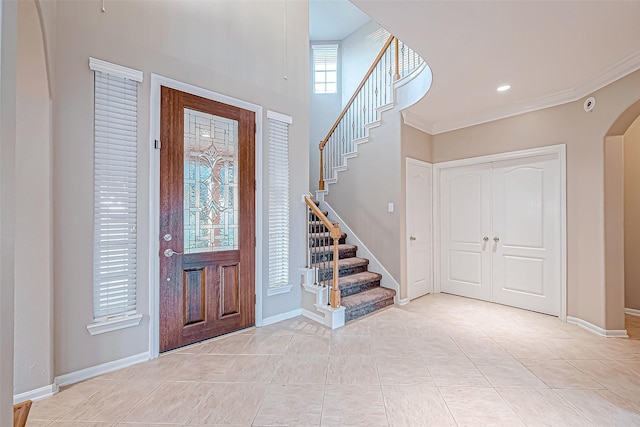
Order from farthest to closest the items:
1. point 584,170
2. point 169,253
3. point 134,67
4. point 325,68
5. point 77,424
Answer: point 325,68
point 584,170
point 169,253
point 134,67
point 77,424

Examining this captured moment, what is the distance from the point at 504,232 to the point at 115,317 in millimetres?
4416

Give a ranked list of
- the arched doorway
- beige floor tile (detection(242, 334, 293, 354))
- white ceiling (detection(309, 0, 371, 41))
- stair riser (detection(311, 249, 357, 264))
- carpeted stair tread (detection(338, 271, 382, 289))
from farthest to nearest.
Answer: white ceiling (detection(309, 0, 371, 41)) < carpeted stair tread (detection(338, 271, 382, 289)) < stair riser (detection(311, 249, 357, 264)) < the arched doorway < beige floor tile (detection(242, 334, 293, 354))

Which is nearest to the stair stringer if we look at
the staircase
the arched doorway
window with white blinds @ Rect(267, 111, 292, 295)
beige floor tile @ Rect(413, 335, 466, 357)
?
the staircase

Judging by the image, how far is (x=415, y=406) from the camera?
6.09 feet

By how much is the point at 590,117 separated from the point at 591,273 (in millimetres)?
1652

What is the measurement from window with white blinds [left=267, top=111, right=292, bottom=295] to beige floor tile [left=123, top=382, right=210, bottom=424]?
4.29 feet

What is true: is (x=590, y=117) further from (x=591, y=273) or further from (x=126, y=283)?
(x=126, y=283)

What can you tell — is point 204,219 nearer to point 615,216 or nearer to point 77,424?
point 77,424

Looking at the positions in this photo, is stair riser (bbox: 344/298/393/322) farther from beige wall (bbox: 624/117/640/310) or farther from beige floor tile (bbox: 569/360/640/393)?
beige wall (bbox: 624/117/640/310)

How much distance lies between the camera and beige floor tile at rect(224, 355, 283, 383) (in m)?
2.17

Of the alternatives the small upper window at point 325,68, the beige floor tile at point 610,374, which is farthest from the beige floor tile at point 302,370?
the small upper window at point 325,68

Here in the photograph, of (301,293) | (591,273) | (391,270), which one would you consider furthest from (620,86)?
(301,293)

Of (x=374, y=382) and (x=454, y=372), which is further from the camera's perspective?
(x=454, y=372)

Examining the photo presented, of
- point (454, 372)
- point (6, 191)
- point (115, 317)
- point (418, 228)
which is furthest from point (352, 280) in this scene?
point (6, 191)
